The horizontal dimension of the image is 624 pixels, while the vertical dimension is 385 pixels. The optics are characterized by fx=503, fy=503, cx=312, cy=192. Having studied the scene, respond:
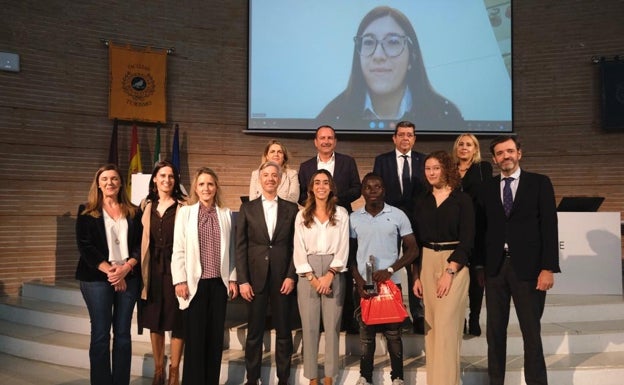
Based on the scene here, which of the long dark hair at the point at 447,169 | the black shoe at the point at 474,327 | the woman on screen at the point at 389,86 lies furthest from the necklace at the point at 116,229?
the woman on screen at the point at 389,86

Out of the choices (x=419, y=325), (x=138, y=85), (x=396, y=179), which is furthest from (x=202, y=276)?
(x=138, y=85)

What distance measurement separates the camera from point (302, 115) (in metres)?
6.91

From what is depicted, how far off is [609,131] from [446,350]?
534 centimetres

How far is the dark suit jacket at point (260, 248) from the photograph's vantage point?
3264 mm

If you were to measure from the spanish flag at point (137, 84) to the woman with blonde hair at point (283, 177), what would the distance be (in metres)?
3.51

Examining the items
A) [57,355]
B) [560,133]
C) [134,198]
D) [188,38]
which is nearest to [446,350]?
[57,355]

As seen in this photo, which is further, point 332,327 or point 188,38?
point 188,38

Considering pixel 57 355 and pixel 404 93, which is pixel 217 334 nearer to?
pixel 57 355

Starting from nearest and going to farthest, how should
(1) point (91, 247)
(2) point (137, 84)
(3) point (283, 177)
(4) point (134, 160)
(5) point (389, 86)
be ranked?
(1) point (91, 247), (3) point (283, 177), (4) point (134, 160), (2) point (137, 84), (5) point (389, 86)

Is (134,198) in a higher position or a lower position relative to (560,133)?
lower

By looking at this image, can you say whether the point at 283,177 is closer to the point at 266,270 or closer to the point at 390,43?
the point at 266,270

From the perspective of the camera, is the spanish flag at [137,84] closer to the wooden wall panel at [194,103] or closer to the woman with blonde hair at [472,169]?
the wooden wall panel at [194,103]

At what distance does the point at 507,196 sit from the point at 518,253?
35 cm

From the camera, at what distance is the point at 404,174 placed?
153 inches
